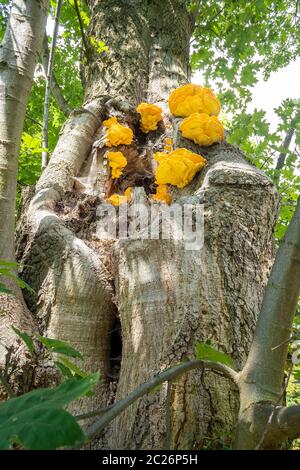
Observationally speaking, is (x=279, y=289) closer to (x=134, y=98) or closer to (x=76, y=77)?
(x=134, y=98)

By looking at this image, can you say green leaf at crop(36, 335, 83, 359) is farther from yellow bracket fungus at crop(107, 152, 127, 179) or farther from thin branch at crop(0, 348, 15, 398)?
yellow bracket fungus at crop(107, 152, 127, 179)

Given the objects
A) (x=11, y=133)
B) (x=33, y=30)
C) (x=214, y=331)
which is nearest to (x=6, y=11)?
(x=33, y=30)

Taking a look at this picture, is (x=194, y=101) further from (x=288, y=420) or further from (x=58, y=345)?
(x=288, y=420)

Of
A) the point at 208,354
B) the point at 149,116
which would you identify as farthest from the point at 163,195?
the point at 208,354

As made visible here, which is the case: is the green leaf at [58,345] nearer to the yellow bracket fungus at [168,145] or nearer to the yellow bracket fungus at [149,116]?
the yellow bracket fungus at [168,145]

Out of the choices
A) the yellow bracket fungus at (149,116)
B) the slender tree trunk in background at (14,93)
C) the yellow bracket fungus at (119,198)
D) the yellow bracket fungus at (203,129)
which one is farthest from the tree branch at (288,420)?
the yellow bracket fungus at (149,116)

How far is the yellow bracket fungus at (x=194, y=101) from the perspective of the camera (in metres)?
3.10

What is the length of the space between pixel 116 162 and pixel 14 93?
45.2 inches

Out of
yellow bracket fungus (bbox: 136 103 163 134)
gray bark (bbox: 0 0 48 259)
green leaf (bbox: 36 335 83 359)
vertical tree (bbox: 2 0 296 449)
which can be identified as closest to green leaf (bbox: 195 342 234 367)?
vertical tree (bbox: 2 0 296 449)

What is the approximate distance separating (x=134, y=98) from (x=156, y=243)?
229 cm

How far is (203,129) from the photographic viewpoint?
291 cm

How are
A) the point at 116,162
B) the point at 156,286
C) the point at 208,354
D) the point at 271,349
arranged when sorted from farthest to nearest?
the point at 116,162 → the point at 156,286 → the point at 208,354 → the point at 271,349

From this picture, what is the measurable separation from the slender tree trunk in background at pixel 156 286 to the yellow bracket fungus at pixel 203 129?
2.7 inches

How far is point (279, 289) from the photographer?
1106mm
